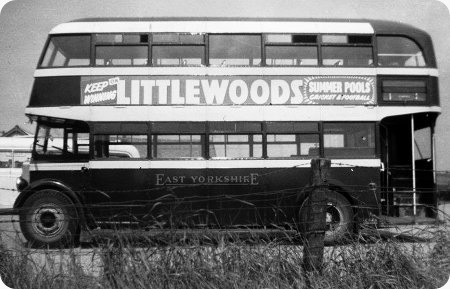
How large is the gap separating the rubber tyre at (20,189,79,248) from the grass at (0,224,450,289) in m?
2.47

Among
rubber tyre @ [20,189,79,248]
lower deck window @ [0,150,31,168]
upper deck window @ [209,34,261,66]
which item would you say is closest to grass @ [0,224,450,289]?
rubber tyre @ [20,189,79,248]

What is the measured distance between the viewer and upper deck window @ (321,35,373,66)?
24.0ft

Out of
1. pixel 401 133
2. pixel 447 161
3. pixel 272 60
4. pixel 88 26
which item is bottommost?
pixel 447 161

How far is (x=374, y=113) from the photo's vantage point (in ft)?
23.9

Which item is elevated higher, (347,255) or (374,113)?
(374,113)

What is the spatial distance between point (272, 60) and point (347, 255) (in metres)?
3.81

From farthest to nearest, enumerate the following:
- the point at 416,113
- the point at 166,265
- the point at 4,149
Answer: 1. the point at 4,149
2. the point at 416,113
3. the point at 166,265

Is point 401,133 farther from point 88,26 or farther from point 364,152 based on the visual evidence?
point 88,26

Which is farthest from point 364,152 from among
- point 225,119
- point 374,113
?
point 225,119

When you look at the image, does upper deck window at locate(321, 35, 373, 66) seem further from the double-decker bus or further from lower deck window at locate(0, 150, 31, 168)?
lower deck window at locate(0, 150, 31, 168)

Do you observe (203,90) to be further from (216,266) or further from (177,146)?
(216,266)

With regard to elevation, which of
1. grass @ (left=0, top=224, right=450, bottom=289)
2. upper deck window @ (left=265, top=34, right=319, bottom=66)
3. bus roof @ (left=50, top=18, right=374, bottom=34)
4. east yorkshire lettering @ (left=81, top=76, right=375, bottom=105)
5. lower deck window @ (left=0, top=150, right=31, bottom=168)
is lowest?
grass @ (left=0, top=224, right=450, bottom=289)

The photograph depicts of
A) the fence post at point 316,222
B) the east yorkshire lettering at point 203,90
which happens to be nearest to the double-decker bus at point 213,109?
the east yorkshire lettering at point 203,90

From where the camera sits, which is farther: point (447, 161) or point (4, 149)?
point (4, 149)
